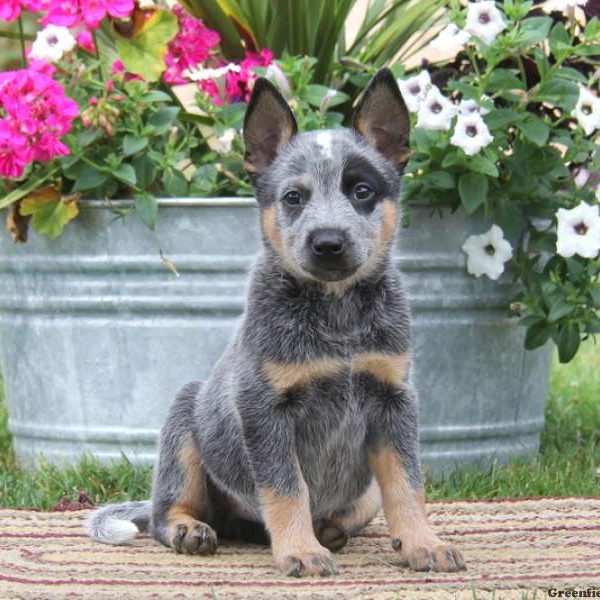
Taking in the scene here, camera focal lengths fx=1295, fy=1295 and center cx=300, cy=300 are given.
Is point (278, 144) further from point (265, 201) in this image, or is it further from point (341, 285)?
point (341, 285)

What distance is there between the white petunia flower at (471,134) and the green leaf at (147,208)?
0.89m

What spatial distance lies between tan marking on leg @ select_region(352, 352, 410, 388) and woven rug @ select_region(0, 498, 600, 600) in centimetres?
41

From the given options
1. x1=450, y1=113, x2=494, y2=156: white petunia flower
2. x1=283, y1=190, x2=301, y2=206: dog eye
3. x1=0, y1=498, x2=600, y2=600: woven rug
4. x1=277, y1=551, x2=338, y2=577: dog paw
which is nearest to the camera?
x1=0, y1=498, x2=600, y2=600: woven rug

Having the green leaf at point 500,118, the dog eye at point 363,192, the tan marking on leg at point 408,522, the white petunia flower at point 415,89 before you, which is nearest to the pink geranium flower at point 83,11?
the white petunia flower at point 415,89

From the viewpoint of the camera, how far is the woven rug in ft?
8.35

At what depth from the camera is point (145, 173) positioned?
13.0 ft

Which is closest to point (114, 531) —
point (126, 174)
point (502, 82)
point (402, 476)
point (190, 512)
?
point (190, 512)

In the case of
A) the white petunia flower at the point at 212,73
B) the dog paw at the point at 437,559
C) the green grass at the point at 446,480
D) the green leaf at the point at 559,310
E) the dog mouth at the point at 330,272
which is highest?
the white petunia flower at the point at 212,73

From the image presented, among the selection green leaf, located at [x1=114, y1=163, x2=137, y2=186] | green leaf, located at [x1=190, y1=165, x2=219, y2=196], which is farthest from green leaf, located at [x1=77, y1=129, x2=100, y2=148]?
green leaf, located at [x1=190, y1=165, x2=219, y2=196]

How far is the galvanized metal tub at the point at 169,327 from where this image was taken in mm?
3908

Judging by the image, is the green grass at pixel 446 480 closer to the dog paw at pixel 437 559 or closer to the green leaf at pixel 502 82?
the dog paw at pixel 437 559

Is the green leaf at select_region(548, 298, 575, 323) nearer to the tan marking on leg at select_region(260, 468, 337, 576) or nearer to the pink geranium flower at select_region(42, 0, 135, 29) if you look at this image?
the tan marking on leg at select_region(260, 468, 337, 576)

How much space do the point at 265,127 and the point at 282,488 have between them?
88 centimetres

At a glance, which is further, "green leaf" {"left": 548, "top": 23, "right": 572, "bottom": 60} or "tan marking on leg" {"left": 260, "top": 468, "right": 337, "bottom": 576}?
"green leaf" {"left": 548, "top": 23, "right": 572, "bottom": 60}
